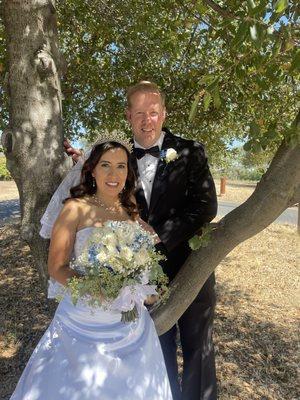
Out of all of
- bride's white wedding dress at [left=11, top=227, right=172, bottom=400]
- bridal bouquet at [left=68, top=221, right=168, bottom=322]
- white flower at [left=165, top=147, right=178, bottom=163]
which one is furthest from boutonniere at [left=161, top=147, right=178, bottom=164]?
bride's white wedding dress at [left=11, top=227, right=172, bottom=400]

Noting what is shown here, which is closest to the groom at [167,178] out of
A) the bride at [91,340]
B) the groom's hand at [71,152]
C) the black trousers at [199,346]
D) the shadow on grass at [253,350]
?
the bride at [91,340]

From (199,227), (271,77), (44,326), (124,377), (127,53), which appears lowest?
(44,326)

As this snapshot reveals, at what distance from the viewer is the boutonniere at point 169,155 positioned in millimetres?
3125

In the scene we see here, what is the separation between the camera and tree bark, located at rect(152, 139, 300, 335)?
2.69 m

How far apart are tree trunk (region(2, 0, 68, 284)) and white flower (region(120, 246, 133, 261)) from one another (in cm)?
98

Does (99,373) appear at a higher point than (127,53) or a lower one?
lower

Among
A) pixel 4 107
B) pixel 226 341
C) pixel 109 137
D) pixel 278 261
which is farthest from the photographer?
pixel 278 261

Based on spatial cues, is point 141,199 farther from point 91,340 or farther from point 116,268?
point 91,340

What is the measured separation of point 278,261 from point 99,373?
654 centimetres

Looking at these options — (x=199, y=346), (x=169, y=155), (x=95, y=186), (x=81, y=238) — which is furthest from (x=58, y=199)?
(x=199, y=346)

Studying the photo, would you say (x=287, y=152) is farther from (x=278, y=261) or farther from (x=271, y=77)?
(x=278, y=261)

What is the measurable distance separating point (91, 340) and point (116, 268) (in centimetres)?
54

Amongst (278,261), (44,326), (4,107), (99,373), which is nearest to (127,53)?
(4,107)

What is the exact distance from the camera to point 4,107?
235 inches
